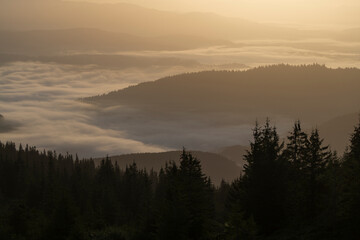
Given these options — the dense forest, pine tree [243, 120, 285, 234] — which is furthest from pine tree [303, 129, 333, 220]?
pine tree [243, 120, 285, 234]

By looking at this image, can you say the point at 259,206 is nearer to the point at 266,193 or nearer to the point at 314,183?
the point at 266,193

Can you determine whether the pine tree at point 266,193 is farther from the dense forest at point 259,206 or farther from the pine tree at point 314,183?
the pine tree at point 314,183

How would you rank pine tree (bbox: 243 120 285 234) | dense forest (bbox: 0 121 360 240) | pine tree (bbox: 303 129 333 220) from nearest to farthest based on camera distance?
1. dense forest (bbox: 0 121 360 240)
2. pine tree (bbox: 303 129 333 220)
3. pine tree (bbox: 243 120 285 234)

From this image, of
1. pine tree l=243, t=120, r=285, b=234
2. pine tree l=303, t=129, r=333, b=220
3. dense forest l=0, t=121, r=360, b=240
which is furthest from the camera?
pine tree l=243, t=120, r=285, b=234

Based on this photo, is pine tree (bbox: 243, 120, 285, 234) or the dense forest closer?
the dense forest

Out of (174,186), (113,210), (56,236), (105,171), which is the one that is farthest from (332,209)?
(105,171)

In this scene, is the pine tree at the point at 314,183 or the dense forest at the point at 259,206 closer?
the dense forest at the point at 259,206

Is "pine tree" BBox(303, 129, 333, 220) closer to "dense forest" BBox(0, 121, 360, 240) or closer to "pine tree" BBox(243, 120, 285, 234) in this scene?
"dense forest" BBox(0, 121, 360, 240)

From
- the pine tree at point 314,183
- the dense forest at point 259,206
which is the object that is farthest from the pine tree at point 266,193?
the pine tree at point 314,183

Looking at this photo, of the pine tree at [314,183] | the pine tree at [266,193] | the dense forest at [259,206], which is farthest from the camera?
the pine tree at [266,193]

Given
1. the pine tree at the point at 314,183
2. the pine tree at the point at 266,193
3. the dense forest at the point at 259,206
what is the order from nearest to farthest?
the dense forest at the point at 259,206
the pine tree at the point at 314,183
the pine tree at the point at 266,193

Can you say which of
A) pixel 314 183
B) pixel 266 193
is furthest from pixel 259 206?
pixel 314 183

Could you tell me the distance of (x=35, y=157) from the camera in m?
185

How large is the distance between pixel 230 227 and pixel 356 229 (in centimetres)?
996
